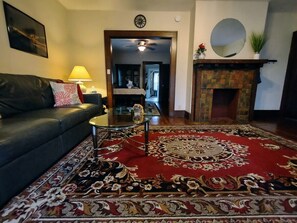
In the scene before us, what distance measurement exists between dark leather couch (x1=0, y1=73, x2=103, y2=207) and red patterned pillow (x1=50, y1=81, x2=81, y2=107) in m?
0.09

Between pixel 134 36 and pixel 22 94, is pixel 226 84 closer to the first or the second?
pixel 134 36

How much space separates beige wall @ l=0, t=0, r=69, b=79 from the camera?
86.0 inches

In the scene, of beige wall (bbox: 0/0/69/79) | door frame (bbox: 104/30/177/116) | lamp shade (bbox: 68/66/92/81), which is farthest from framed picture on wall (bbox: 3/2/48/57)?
door frame (bbox: 104/30/177/116)

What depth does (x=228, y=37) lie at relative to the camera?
353cm

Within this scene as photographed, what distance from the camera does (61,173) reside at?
1.53 m

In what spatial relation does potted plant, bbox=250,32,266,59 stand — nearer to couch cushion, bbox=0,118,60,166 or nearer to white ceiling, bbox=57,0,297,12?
white ceiling, bbox=57,0,297,12

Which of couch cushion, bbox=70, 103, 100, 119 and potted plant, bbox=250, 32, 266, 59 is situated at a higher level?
potted plant, bbox=250, 32, 266, 59

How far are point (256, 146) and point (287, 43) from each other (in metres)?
3.41

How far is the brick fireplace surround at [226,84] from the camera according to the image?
135 inches

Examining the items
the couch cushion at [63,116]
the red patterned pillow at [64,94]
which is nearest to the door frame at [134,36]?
the red patterned pillow at [64,94]

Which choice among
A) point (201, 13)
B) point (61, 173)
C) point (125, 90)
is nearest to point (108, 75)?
point (125, 90)

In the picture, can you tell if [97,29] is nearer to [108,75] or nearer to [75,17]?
[75,17]

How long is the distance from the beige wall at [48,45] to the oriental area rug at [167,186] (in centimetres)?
160

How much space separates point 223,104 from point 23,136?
3.98 meters
